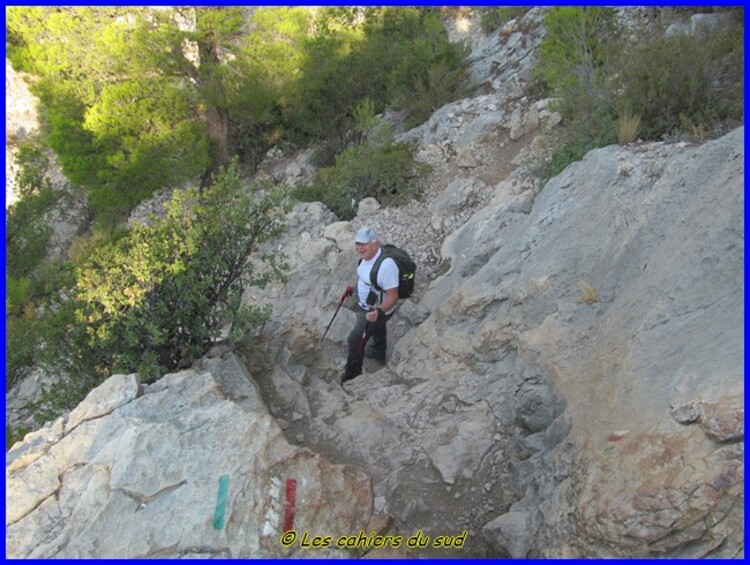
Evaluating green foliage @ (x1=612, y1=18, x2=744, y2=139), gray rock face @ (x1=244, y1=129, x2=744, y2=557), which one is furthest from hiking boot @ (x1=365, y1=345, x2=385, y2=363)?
green foliage @ (x1=612, y1=18, x2=744, y2=139)

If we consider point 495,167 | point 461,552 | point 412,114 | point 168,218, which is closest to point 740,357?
point 461,552

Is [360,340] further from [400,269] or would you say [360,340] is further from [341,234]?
[341,234]

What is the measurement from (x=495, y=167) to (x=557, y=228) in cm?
456

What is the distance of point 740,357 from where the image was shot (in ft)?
9.34

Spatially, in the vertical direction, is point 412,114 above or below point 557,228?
above

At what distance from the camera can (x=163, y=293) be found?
17.1ft

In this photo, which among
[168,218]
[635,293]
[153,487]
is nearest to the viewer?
[153,487]

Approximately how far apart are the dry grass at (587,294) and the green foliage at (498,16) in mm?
12664

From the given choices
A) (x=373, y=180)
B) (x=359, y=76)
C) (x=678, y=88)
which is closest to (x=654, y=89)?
(x=678, y=88)

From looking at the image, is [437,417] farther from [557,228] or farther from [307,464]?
[557,228]

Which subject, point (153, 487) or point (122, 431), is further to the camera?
point (122, 431)

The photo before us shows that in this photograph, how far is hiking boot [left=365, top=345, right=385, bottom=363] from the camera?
249 inches

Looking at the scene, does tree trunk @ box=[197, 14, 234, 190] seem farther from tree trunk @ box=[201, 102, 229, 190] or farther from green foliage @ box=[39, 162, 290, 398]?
green foliage @ box=[39, 162, 290, 398]

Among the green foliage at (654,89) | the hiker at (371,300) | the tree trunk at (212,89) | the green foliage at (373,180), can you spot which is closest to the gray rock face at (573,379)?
the hiker at (371,300)
